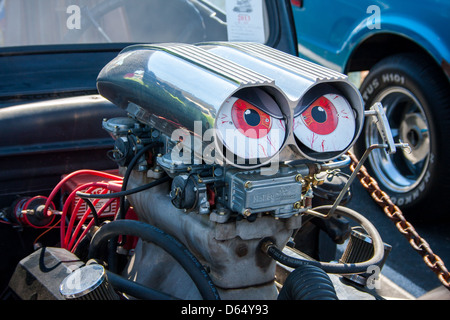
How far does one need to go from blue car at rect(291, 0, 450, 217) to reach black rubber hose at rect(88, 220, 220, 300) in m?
2.02

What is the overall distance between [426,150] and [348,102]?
6.59 feet

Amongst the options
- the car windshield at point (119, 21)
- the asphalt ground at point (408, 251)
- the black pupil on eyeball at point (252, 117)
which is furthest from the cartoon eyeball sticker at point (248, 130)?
the asphalt ground at point (408, 251)

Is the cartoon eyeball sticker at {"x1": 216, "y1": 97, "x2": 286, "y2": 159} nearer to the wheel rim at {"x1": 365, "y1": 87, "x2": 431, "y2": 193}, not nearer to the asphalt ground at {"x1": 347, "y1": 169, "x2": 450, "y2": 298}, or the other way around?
the asphalt ground at {"x1": 347, "y1": 169, "x2": 450, "y2": 298}

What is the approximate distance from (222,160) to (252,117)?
118mm

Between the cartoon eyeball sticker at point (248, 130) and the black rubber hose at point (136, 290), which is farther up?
the cartoon eyeball sticker at point (248, 130)

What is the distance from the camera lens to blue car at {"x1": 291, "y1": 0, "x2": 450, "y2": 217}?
110 inches

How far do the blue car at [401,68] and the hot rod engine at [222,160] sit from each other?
5.23ft

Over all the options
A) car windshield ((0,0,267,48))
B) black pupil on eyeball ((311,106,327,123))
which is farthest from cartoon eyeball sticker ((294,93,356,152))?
car windshield ((0,0,267,48))

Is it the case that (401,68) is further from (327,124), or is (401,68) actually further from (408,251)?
(327,124)

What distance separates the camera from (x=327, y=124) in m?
1.20

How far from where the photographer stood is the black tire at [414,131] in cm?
282

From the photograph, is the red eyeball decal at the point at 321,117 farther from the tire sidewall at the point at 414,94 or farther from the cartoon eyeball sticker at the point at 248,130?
the tire sidewall at the point at 414,94

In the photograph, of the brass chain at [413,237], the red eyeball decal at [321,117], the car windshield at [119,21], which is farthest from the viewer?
the car windshield at [119,21]

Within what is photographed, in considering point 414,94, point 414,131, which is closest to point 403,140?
point 414,131
